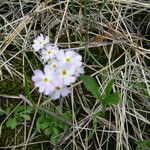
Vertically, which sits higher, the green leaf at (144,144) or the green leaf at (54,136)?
the green leaf at (54,136)

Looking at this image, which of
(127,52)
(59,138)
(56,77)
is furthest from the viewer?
(127,52)

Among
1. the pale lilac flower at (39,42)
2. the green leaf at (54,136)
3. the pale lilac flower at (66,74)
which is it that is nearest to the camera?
the pale lilac flower at (66,74)

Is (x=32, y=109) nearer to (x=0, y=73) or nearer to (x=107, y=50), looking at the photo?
(x=0, y=73)

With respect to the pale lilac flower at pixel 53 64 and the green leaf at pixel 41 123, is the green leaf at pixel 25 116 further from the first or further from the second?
the pale lilac flower at pixel 53 64

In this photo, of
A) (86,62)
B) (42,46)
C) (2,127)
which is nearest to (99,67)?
(86,62)

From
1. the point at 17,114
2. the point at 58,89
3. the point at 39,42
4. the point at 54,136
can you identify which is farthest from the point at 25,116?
the point at 39,42

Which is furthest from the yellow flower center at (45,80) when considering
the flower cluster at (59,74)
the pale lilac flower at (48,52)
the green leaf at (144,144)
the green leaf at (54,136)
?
the green leaf at (144,144)
